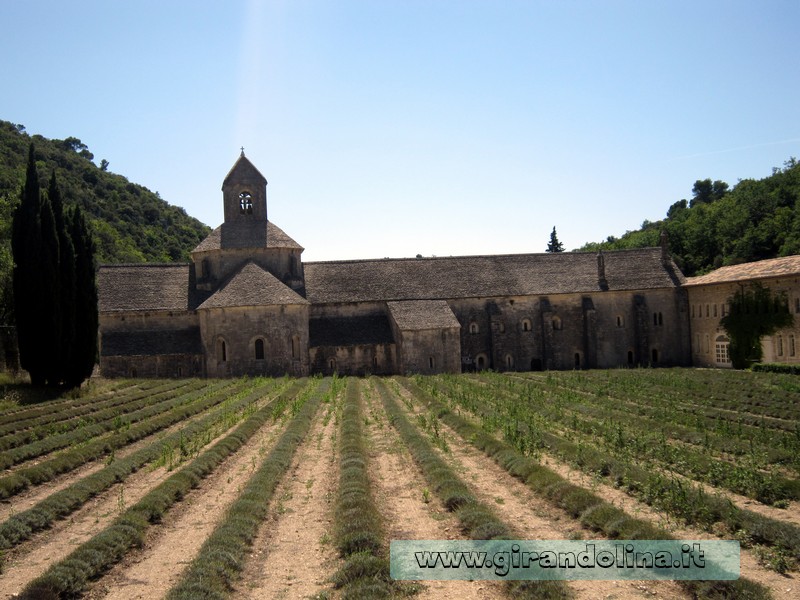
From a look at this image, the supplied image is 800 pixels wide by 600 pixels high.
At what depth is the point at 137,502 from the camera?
1439 centimetres

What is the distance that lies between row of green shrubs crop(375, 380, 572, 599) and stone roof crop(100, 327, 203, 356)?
3081 cm

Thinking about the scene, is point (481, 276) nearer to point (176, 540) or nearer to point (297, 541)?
point (297, 541)

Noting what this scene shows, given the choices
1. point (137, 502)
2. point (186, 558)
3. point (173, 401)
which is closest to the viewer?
point (186, 558)

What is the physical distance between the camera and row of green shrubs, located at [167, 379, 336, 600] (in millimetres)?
9543

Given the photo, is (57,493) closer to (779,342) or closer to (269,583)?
(269,583)

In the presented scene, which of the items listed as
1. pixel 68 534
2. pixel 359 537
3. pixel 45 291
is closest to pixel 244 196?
pixel 45 291

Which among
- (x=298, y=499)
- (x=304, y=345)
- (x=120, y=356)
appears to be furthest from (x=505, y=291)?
(x=298, y=499)

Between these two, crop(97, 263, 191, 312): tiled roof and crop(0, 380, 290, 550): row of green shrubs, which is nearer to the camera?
crop(0, 380, 290, 550): row of green shrubs

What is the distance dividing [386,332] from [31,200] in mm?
23528

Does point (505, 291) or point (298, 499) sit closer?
point (298, 499)

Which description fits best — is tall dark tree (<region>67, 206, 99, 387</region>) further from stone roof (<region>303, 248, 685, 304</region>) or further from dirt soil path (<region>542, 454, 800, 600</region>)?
dirt soil path (<region>542, 454, 800, 600</region>)

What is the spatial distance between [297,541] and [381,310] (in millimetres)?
40115

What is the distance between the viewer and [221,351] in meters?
46.0

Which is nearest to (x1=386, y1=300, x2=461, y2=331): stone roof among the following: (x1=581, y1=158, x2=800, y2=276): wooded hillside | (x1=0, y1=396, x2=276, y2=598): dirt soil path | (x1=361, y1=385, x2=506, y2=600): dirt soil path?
(x1=361, y1=385, x2=506, y2=600): dirt soil path
